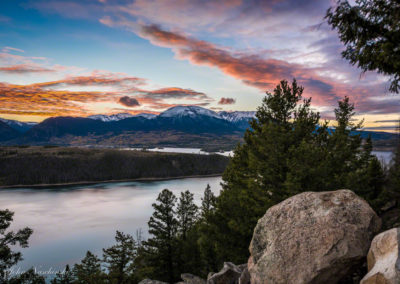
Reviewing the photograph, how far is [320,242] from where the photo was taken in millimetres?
8031

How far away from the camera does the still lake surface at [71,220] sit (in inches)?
2391

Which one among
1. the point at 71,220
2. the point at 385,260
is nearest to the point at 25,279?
the point at 385,260

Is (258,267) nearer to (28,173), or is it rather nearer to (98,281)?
(98,281)

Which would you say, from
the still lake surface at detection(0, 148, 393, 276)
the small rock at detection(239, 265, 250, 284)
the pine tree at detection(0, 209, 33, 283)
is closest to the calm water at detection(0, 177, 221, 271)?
the still lake surface at detection(0, 148, 393, 276)

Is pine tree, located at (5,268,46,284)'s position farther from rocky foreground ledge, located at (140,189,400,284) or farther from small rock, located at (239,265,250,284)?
rocky foreground ledge, located at (140,189,400,284)

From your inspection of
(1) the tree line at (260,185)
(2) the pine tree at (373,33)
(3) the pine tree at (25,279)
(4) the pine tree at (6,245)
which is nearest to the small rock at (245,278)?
(1) the tree line at (260,185)

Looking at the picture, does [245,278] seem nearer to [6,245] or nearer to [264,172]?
[264,172]

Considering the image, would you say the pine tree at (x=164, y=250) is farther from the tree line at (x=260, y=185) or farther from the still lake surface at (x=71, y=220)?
the still lake surface at (x=71, y=220)

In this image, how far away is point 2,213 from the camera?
19141 mm

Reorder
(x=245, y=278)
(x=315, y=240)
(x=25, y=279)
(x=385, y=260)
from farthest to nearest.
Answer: (x=25, y=279), (x=245, y=278), (x=315, y=240), (x=385, y=260)

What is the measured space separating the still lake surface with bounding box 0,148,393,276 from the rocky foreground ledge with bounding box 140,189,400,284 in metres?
59.3

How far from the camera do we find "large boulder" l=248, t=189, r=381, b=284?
7703 millimetres

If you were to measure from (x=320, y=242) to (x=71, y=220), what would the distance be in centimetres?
10135

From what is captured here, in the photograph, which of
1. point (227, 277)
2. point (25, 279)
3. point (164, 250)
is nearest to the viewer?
point (227, 277)
